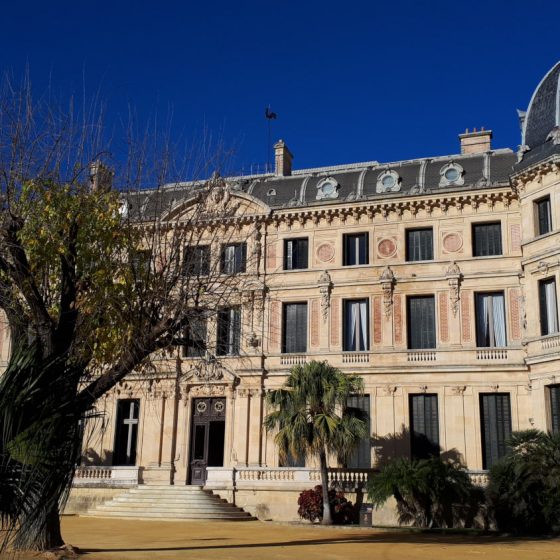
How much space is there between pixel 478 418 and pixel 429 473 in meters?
4.70

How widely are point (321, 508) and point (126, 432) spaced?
10.7 m

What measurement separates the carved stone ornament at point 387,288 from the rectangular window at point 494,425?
502cm

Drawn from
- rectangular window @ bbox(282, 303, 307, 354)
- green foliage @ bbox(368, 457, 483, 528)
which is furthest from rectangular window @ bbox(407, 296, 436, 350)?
green foliage @ bbox(368, 457, 483, 528)

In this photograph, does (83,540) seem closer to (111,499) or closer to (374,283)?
(111,499)

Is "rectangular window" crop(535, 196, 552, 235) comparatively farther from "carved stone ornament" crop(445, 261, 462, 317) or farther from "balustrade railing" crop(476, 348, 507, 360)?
"balustrade railing" crop(476, 348, 507, 360)

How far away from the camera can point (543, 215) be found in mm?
27328

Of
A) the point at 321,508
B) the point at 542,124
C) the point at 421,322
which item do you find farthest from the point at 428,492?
the point at 542,124

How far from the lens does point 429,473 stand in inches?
916

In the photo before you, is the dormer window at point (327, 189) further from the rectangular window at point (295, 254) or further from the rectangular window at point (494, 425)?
the rectangular window at point (494, 425)

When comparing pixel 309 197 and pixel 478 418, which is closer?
pixel 478 418

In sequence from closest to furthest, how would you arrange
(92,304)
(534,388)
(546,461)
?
(92,304), (546,461), (534,388)

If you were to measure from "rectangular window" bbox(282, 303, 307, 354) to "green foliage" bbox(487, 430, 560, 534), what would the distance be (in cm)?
1015

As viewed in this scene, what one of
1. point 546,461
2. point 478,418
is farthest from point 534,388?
point 546,461

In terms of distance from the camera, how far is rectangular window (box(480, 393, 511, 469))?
26.7m
